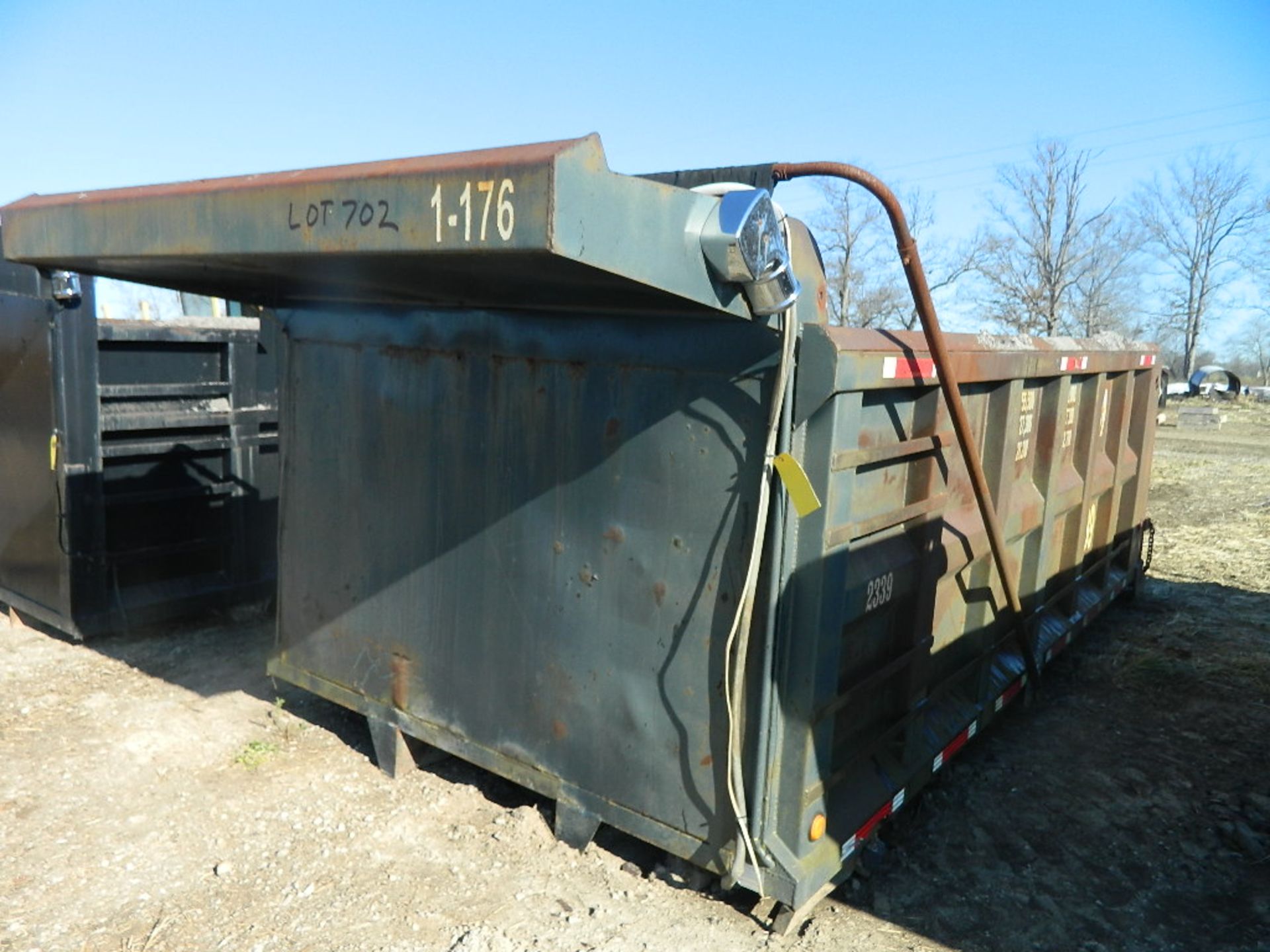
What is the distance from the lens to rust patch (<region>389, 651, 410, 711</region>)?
Result: 13.4 feet

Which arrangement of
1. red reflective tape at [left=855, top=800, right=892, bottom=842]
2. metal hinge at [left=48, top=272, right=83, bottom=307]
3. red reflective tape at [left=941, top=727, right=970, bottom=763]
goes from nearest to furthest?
red reflective tape at [left=855, top=800, right=892, bottom=842] → red reflective tape at [left=941, top=727, right=970, bottom=763] → metal hinge at [left=48, top=272, right=83, bottom=307]

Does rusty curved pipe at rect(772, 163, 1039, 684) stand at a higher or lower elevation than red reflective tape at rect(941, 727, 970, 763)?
higher

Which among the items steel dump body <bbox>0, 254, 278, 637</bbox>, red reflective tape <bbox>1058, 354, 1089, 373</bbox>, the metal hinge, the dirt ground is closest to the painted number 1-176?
the dirt ground

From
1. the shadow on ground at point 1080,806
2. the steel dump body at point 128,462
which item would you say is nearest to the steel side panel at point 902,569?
the shadow on ground at point 1080,806

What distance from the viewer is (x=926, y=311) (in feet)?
10.0

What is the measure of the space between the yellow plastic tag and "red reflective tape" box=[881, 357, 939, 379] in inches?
18.0

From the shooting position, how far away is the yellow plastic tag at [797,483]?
2.89m

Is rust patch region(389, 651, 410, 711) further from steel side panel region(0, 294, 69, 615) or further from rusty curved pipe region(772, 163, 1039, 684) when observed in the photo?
steel side panel region(0, 294, 69, 615)

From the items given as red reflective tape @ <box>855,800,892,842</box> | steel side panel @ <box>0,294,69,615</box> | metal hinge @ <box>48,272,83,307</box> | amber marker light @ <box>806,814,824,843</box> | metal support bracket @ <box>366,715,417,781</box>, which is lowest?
metal support bracket @ <box>366,715,417,781</box>

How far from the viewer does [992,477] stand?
160 inches

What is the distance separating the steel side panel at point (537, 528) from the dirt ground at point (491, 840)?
0.35 m

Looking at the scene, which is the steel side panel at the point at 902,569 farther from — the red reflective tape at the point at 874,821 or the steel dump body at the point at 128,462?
the steel dump body at the point at 128,462

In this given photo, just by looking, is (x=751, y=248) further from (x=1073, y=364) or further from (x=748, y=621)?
(x=1073, y=364)

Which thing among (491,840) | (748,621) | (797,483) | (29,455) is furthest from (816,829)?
(29,455)
